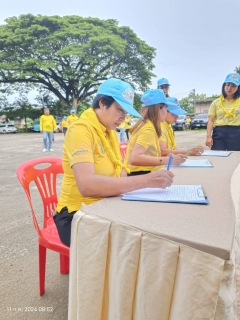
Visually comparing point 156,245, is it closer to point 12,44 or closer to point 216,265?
point 216,265

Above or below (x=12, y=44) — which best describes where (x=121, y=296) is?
below

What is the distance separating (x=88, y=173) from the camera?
3.81ft

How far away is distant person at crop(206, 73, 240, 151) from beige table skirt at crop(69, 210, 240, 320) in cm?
252

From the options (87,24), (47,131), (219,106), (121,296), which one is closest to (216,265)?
(121,296)

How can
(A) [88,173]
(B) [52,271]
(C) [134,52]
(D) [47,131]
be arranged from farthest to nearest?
Answer: 1. (C) [134,52]
2. (D) [47,131]
3. (B) [52,271]
4. (A) [88,173]

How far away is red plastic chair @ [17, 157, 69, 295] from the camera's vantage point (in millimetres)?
1479

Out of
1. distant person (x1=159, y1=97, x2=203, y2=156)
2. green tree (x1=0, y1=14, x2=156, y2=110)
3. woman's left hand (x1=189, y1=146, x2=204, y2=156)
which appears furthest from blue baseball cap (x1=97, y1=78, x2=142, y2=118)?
green tree (x1=0, y1=14, x2=156, y2=110)

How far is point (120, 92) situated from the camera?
132 centimetres

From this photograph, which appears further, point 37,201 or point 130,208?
point 37,201

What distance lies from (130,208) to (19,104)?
103 feet

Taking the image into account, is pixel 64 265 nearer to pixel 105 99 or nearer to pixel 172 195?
pixel 172 195

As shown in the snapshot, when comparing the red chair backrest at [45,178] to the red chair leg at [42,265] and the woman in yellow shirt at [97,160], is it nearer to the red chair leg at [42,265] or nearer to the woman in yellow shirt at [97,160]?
the red chair leg at [42,265]

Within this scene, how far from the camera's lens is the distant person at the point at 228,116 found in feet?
9.98
